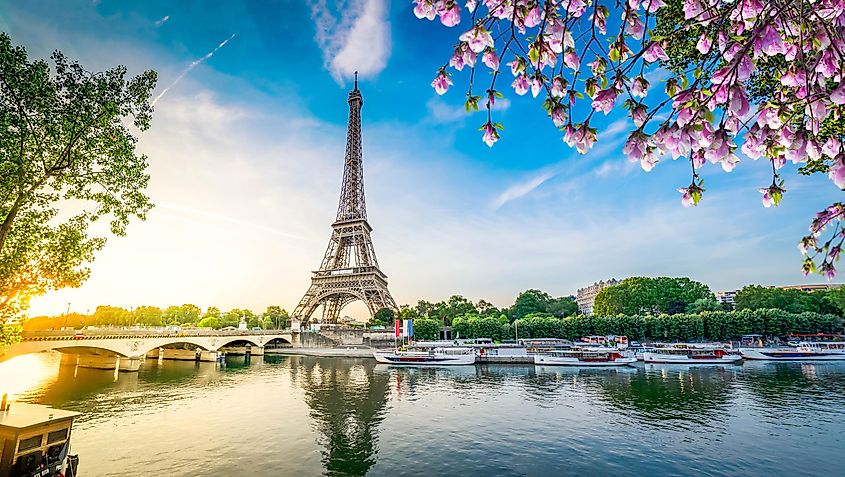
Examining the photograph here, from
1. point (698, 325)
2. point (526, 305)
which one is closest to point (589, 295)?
point (526, 305)

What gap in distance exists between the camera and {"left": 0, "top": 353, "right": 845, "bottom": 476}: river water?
48.9 ft

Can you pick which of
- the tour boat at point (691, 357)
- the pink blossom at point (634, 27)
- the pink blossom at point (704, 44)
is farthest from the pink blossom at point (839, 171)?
the tour boat at point (691, 357)

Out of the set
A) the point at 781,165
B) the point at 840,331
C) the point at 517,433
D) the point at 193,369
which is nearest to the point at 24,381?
the point at 193,369

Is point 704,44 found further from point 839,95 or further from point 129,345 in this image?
point 129,345

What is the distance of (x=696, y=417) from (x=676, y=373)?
1897 cm

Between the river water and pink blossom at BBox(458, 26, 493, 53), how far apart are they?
14.6 m

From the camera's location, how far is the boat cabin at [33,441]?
1084cm

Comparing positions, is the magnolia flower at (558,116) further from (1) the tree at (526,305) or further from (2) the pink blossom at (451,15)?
(1) the tree at (526,305)

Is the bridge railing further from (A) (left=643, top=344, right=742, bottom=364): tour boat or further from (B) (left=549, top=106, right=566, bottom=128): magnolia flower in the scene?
(A) (left=643, top=344, right=742, bottom=364): tour boat

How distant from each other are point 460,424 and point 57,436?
15.7 meters

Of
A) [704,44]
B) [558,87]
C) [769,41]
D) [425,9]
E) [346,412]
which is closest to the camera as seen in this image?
[769,41]

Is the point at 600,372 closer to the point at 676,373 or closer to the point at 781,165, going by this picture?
the point at 676,373

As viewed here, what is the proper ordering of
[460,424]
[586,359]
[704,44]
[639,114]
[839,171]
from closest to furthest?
[839,171] → [639,114] → [704,44] → [460,424] → [586,359]

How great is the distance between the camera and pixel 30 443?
11.3m
